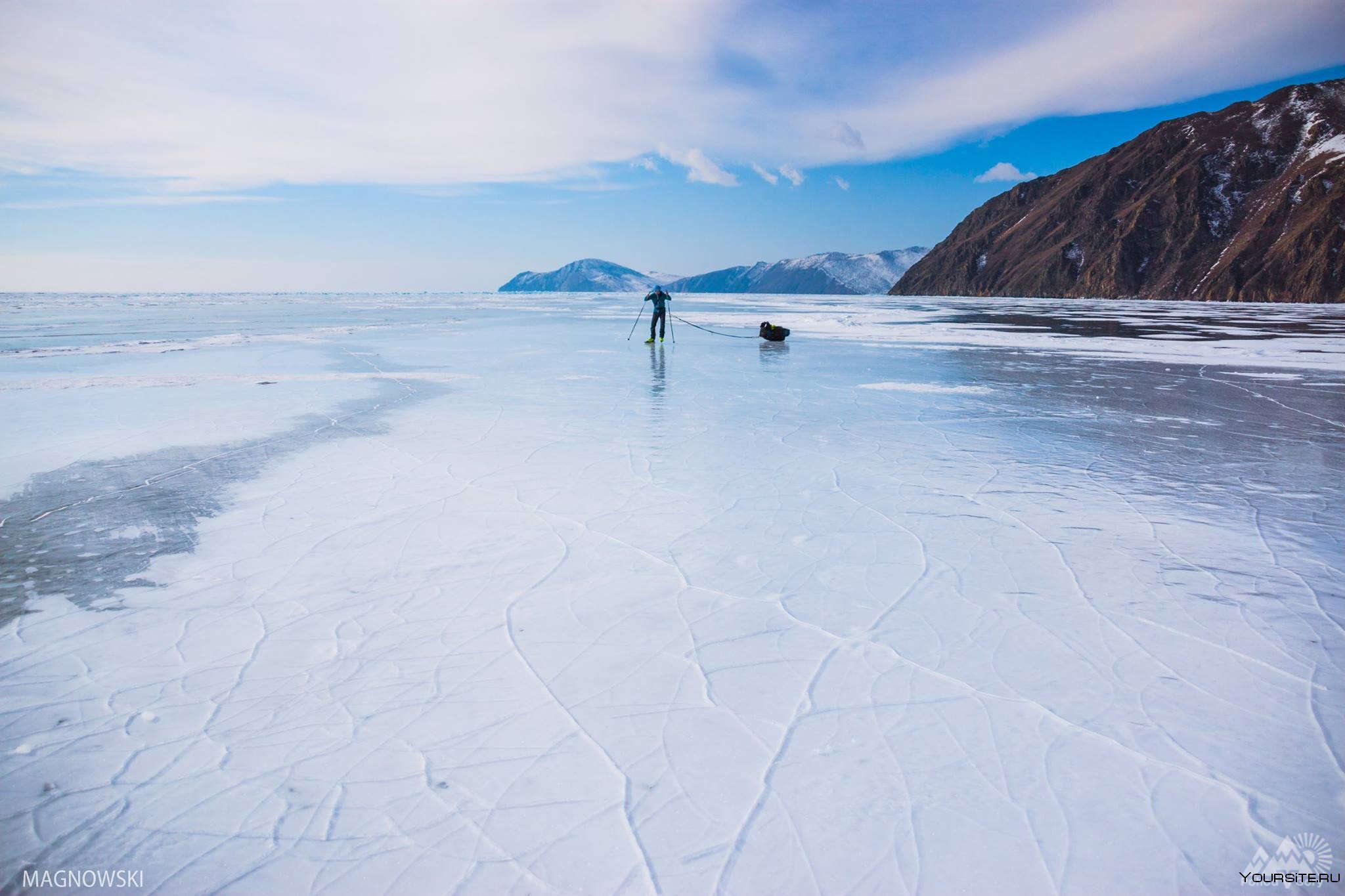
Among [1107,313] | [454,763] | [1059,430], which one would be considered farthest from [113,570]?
[1107,313]

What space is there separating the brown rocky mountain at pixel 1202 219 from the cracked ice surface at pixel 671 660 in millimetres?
100888

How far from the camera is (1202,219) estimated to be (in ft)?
342

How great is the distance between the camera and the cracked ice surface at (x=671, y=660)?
2.15 metres

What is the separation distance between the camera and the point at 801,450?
7.00 meters

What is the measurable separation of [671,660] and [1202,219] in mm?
132347
